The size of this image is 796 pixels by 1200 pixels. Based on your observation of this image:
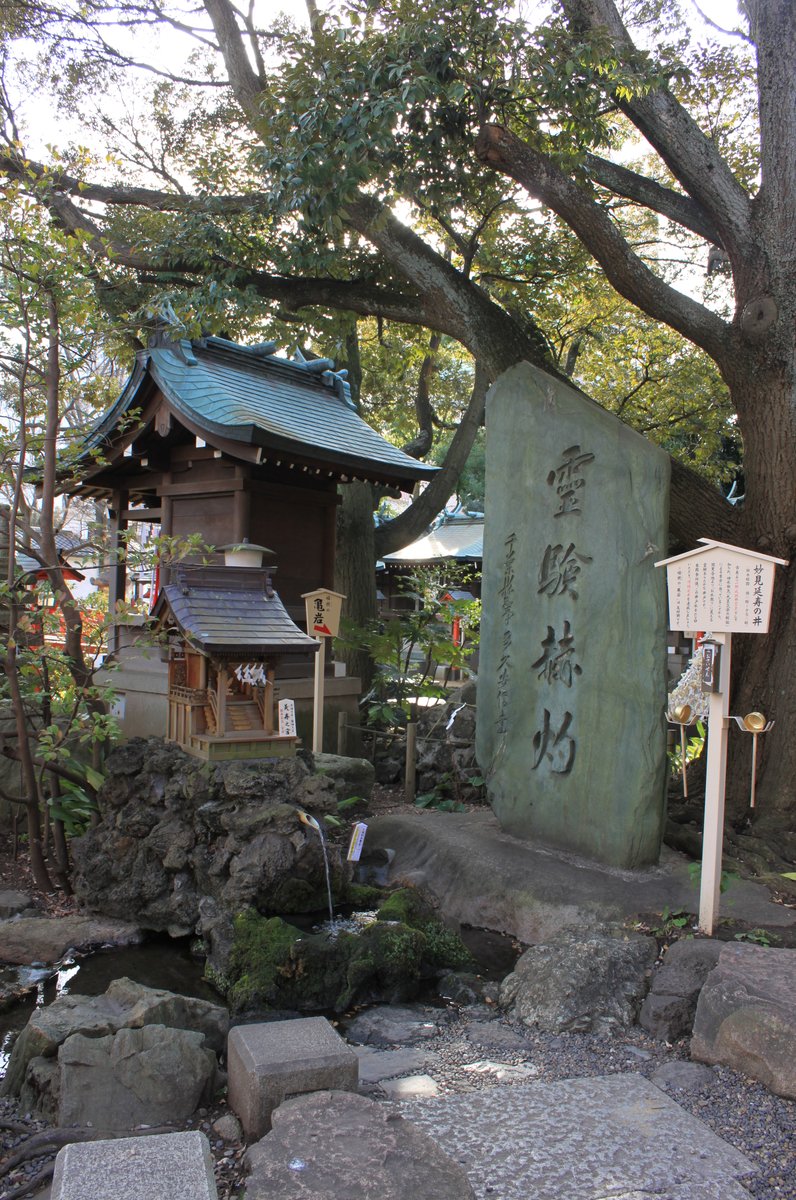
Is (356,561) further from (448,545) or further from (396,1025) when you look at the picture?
(448,545)

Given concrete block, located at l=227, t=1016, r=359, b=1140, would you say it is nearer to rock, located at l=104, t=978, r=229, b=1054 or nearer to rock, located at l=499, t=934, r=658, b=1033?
rock, located at l=104, t=978, r=229, b=1054

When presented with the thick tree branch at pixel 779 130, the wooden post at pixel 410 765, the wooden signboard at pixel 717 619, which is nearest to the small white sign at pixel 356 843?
the wooden signboard at pixel 717 619

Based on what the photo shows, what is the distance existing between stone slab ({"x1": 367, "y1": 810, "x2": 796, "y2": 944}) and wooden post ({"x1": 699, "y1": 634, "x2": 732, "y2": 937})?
503mm

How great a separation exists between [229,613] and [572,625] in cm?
282

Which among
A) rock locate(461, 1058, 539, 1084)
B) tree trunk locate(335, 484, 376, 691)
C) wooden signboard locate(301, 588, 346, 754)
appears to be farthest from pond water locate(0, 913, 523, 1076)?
tree trunk locate(335, 484, 376, 691)

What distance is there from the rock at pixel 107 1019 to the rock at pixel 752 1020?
7.78 ft

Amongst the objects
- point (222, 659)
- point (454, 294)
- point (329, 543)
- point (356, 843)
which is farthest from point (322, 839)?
point (329, 543)

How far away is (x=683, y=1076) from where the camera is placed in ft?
12.7

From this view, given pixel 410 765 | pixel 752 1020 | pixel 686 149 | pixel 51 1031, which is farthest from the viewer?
pixel 410 765

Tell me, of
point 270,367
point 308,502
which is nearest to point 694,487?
point 308,502

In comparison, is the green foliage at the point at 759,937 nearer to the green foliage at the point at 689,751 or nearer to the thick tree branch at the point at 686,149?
the green foliage at the point at 689,751

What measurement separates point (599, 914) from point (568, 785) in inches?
49.9

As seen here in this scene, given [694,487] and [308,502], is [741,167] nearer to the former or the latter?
[694,487]

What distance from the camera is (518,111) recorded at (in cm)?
830
